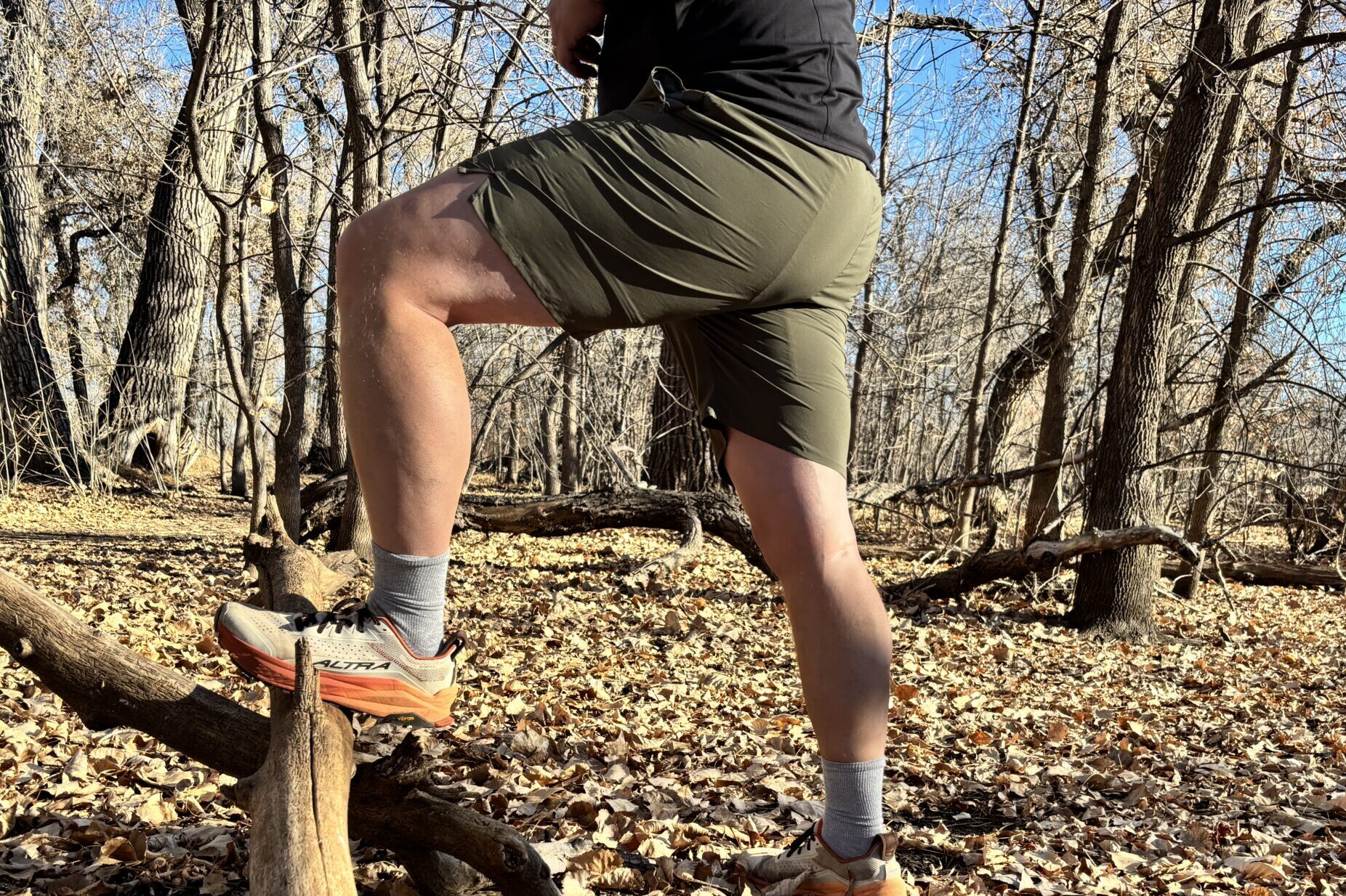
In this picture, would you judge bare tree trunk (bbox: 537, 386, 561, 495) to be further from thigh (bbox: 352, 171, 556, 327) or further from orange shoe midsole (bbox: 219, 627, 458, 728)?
thigh (bbox: 352, 171, 556, 327)

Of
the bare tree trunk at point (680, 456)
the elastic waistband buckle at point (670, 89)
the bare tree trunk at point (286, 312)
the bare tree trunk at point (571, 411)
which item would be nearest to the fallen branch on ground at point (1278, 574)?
the bare tree trunk at point (680, 456)

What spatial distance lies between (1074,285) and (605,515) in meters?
4.61

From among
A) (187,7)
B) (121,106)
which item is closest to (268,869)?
(121,106)

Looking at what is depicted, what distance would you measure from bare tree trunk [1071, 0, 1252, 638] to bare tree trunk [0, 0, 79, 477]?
24.3 feet

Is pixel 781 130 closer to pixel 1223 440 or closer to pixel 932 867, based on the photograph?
pixel 932 867

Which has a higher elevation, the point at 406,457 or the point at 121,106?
the point at 121,106

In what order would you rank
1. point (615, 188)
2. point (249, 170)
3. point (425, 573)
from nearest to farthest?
point (615, 188)
point (425, 573)
point (249, 170)

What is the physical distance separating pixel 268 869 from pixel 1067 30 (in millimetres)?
9021

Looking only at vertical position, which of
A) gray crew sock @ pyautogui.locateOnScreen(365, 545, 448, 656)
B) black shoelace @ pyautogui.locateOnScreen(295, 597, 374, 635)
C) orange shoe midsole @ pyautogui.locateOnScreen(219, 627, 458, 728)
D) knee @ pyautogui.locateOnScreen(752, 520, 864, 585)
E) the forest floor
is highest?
knee @ pyautogui.locateOnScreen(752, 520, 864, 585)

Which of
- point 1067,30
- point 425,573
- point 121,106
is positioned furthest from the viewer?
point 1067,30

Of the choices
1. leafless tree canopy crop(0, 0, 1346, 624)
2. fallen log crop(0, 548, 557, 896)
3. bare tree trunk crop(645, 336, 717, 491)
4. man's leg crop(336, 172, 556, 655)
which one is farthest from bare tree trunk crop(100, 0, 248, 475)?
man's leg crop(336, 172, 556, 655)

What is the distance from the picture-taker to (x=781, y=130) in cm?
148

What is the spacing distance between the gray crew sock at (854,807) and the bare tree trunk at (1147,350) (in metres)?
5.14

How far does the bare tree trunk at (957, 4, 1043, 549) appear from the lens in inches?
328
